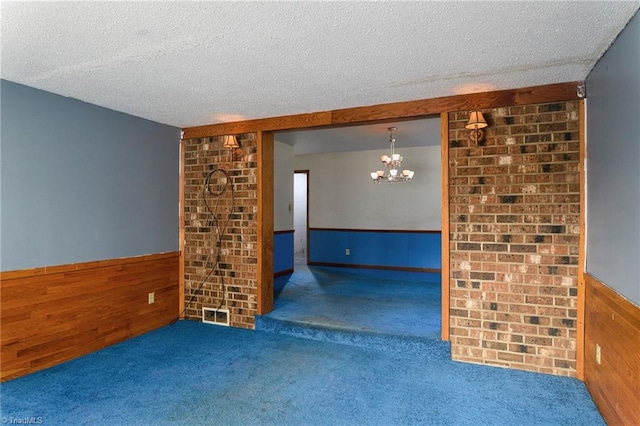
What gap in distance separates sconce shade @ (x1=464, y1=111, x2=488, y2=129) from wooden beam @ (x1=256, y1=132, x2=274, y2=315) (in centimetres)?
212

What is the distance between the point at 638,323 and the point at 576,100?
1870 millimetres

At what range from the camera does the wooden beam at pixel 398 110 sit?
9.59 ft

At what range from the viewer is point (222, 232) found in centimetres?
421

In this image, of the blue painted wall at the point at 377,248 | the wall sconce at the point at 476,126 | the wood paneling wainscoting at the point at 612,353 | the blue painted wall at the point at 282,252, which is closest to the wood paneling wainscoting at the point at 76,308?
the blue painted wall at the point at 282,252

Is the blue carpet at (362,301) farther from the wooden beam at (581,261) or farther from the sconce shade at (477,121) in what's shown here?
the sconce shade at (477,121)

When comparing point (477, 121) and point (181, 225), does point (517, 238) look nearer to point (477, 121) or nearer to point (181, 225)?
point (477, 121)

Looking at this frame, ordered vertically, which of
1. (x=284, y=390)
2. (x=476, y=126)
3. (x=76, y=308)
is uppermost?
(x=476, y=126)

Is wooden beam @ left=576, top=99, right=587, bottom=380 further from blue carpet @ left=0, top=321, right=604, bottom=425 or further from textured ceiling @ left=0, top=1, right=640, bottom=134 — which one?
textured ceiling @ left=0, top=1, right=640, bottom=134

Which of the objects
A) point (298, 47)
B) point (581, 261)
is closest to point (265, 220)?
point (298, 47)

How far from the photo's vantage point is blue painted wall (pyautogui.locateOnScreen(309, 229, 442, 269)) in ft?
21.5

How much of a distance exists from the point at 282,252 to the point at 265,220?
2.57 metres

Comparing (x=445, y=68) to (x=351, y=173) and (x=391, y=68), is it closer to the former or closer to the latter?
(x=391, y=68)

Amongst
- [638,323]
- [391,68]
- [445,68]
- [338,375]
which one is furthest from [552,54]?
[338,375]

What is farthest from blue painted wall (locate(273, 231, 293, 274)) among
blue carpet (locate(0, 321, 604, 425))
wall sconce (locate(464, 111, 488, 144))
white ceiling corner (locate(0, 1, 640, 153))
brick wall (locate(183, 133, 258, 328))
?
wall sconce (locate(464, 111, 488, 144))
